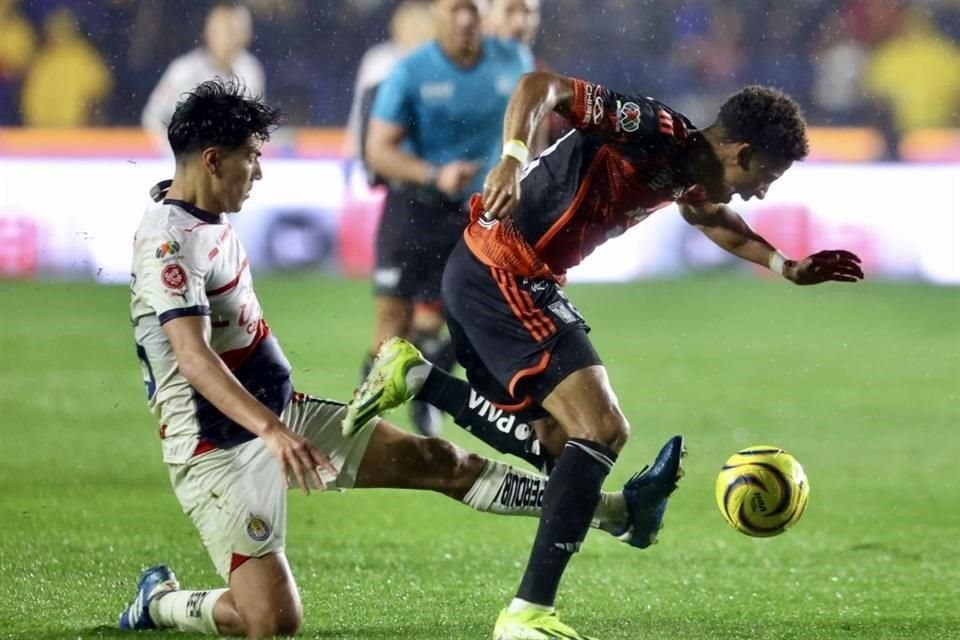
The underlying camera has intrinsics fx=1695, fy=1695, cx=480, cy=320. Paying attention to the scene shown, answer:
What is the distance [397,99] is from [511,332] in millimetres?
3867

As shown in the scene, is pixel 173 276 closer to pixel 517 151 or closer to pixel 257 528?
pixel 257 528

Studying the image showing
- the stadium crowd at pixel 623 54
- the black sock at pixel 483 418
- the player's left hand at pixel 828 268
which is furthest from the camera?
the stadium crowd at pixel 623 54

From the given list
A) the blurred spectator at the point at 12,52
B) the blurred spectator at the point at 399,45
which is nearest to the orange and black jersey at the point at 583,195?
the blurred spectator at the point at 399,45

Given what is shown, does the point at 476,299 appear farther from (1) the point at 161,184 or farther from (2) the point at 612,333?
(2) the point at 612,333

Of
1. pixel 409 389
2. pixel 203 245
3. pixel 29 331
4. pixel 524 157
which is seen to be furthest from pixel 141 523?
pixel 29 331

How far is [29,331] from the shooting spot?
1323 centimetres

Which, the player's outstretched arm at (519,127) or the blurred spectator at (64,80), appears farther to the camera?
the blurred spectator at (64,80)

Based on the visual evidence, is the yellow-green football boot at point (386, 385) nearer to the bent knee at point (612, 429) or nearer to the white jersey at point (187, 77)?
the bent knee at point (612, 429)

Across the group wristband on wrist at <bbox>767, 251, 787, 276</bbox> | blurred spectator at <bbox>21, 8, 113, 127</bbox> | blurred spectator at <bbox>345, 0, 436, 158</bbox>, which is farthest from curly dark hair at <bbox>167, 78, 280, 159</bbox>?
blurred spectator at <bbox>21, 8, 113, 127</bbox>

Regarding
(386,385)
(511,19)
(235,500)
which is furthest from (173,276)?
(511,19)

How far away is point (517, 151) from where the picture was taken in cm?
466

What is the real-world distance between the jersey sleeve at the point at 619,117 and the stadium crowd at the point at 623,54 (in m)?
10.6

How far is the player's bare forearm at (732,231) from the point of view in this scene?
5855 millimetres

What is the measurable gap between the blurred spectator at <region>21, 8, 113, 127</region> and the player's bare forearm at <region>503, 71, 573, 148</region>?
1224 cm
